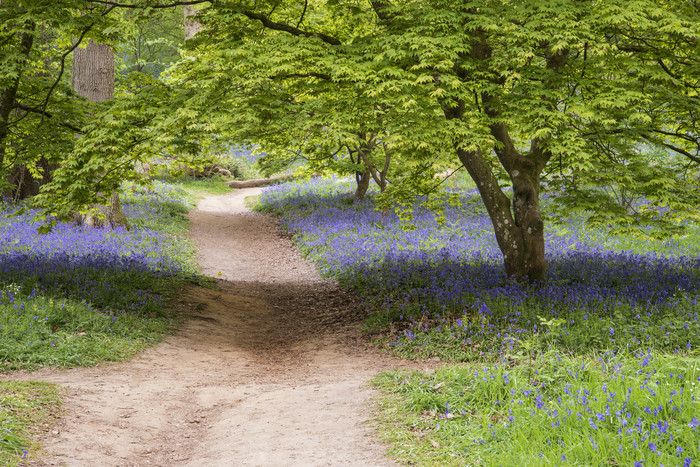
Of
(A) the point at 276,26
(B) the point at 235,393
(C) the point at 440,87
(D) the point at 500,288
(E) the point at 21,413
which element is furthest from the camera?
(A) the point at 276,26

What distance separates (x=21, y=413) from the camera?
15.9 feet

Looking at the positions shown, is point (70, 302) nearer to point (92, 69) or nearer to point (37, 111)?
point (37, 111)

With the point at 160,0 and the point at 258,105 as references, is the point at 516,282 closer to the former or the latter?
the point at 258,105

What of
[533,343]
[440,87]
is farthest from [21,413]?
[440,87]

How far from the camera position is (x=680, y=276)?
9609mm

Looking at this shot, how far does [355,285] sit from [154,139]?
18.8 feet

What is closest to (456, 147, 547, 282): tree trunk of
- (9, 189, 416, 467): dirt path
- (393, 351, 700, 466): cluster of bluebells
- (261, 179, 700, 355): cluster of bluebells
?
(261, 179, 700, 355): cluster of bluebells

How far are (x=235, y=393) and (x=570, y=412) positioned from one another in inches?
161

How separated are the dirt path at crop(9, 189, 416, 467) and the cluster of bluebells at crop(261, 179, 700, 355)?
1019 mm

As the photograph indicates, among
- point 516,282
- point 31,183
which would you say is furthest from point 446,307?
point 31,183

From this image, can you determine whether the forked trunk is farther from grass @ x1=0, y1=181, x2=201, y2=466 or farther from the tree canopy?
grass @ x1=0, y1=181, x2=201, y2=466

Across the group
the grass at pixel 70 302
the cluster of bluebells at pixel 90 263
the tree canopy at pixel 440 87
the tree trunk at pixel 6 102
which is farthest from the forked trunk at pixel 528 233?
the tree trunk at pixel 6 102

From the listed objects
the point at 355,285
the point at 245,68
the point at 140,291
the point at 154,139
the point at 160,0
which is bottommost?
the point at 355,285

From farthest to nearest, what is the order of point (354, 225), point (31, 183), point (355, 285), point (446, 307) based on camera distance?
point (31, 183) < point (354, 225) < point (355, 285) < point (446, 307)
